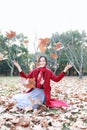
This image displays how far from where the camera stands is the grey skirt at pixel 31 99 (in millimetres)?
5702

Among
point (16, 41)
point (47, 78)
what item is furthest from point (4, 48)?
A: point (47, 78)

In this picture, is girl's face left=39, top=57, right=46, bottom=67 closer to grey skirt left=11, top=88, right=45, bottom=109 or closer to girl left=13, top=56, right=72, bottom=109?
girl left=13, top=56, right=72, bottom=109

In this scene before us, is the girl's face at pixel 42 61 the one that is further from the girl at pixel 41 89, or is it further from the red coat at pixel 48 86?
the red coat at pixel 48 86

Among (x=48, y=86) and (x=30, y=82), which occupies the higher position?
(x=30, y=82)

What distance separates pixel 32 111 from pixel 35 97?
2.20 feet

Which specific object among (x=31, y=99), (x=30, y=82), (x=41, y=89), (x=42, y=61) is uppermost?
(x=42, y=61)

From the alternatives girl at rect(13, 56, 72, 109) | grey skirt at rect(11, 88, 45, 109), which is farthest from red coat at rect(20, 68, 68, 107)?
grey skirt at rect(11, 88, 45, 109)

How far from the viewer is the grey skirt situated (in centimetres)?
Answer: 570

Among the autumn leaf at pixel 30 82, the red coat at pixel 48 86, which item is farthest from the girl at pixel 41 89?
the autumn leaf at pixel 30 82

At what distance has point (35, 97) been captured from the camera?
6.11 m

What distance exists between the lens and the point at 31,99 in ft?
18.9

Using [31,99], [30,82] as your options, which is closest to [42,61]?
[30,82]

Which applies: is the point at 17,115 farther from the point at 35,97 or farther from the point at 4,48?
the point at 4,48

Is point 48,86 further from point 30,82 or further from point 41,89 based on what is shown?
point 30,82
